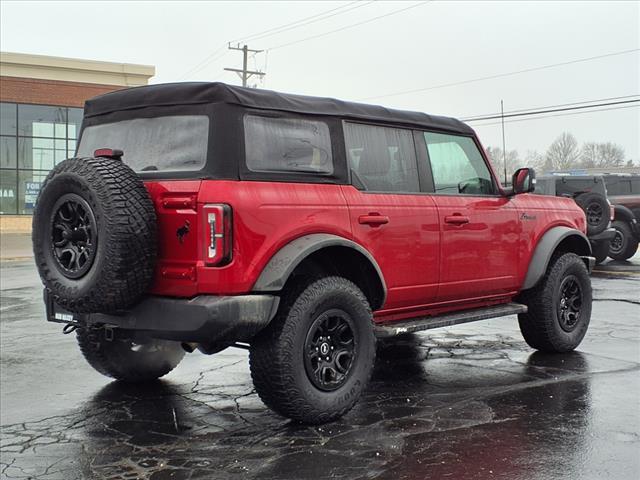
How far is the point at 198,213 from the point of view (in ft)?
13.1

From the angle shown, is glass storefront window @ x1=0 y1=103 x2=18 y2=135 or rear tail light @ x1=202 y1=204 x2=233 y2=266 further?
glass storefront window @ x1=0 y1=103 x2=18 y2=135

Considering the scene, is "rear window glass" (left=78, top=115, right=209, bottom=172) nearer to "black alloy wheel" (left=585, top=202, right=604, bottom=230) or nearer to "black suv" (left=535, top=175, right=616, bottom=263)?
"black suv" (left=535, top=175, right=616, bottom=263)

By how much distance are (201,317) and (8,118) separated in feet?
113

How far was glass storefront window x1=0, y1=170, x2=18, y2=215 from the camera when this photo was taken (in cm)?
3459

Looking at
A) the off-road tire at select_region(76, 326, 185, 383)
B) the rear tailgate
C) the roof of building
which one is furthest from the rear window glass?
the roof of building

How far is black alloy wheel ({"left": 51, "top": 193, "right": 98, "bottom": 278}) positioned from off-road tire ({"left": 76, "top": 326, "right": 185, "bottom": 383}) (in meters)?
1.14

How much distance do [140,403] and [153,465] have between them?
4.42 ft

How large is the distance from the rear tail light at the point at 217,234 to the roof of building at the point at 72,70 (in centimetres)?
3176

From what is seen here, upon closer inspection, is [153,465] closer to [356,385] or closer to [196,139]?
[356,385]

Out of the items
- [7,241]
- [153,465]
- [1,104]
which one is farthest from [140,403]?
[1,104]

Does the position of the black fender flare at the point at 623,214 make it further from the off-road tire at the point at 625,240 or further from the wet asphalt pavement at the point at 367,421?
the wet asphalt pavement at the point at 367,421

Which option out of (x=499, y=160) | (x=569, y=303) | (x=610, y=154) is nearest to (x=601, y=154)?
(x=610, y=154)

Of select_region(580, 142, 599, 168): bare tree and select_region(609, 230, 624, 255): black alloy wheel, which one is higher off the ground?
select_region(580, 142, 599, 168): bare tree

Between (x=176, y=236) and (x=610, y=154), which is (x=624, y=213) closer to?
(x=176, y=236)
